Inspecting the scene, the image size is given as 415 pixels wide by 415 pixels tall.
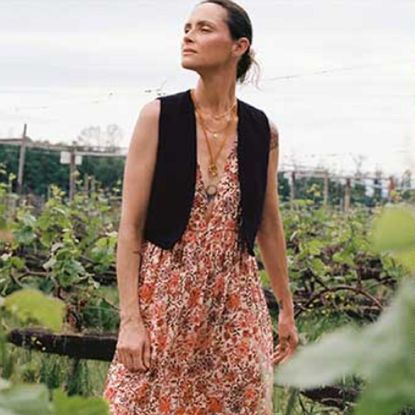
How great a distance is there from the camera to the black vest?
299 centimetres

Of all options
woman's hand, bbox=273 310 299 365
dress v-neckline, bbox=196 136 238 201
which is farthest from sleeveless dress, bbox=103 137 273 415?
woman's hand, bbox=273 310 299 365

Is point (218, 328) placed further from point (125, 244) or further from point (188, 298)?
point (125, 244)

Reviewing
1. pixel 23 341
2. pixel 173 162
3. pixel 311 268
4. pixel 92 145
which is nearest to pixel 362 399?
pixel 173 162

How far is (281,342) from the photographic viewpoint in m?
3.27

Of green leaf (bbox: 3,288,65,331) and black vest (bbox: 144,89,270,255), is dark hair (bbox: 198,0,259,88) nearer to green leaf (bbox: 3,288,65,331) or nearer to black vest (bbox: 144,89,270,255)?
black vest (bbox: 144,89,270,255)

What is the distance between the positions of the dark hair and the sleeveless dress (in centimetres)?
28

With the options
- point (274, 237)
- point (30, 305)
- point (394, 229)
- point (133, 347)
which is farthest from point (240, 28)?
point (394, 229)

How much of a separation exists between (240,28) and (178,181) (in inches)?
18.9

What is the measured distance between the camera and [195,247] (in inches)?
120

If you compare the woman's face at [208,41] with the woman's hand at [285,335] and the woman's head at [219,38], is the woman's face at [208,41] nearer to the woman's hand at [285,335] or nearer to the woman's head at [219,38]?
the woman's head at [219,38]

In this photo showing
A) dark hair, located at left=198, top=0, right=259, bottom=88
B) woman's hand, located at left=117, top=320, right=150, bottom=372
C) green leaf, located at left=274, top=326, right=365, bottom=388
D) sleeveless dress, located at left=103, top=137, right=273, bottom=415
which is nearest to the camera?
green leaf, located at left=274, top=326, right=365, bottom=388

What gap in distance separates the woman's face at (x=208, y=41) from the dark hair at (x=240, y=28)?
18 mm

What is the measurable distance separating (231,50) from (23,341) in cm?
194

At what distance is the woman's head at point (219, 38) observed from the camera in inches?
119
